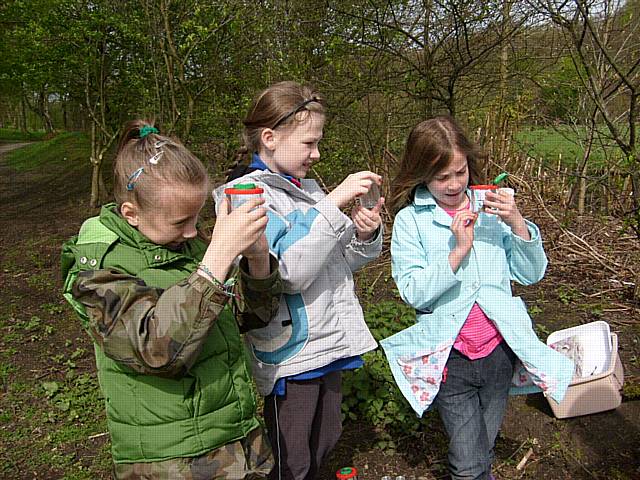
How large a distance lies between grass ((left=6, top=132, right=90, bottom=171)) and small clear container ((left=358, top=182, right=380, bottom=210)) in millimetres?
18116

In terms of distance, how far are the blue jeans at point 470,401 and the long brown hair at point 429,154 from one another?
25.8 inches

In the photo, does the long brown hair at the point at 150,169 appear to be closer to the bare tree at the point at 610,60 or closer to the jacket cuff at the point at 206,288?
the jacket cuff at the point at 206,288

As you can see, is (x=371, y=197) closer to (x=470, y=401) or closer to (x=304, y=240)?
(x=304, y=240)

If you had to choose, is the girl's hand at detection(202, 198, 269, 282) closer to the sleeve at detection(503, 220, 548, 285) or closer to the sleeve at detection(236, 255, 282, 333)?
the sleeve at detection(236, 255, 282, 333)

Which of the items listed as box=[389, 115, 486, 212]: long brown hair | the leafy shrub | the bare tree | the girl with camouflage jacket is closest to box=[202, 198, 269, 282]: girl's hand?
the girl with camouflage jacket

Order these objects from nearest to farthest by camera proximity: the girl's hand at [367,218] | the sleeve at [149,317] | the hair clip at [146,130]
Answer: the sleeve at [149,317]
the hair clip at [146,130]
the girl's hand at [367,218]

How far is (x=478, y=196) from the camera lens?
235 cm

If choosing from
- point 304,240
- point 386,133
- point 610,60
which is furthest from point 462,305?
point 386,133

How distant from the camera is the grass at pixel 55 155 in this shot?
63.7ft

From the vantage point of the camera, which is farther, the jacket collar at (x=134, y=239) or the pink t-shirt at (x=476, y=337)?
the pink t-shirt at (x=476, y=337)

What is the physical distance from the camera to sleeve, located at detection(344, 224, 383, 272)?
88.2 inches

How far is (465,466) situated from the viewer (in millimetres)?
2229

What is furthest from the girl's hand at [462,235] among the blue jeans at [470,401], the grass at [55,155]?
the grass at [55,155]

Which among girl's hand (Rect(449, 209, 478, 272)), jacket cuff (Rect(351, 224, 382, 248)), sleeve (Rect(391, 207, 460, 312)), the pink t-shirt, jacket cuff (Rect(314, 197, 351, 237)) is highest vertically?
jacket cuff (Rect(314, 197, 351, 237))
